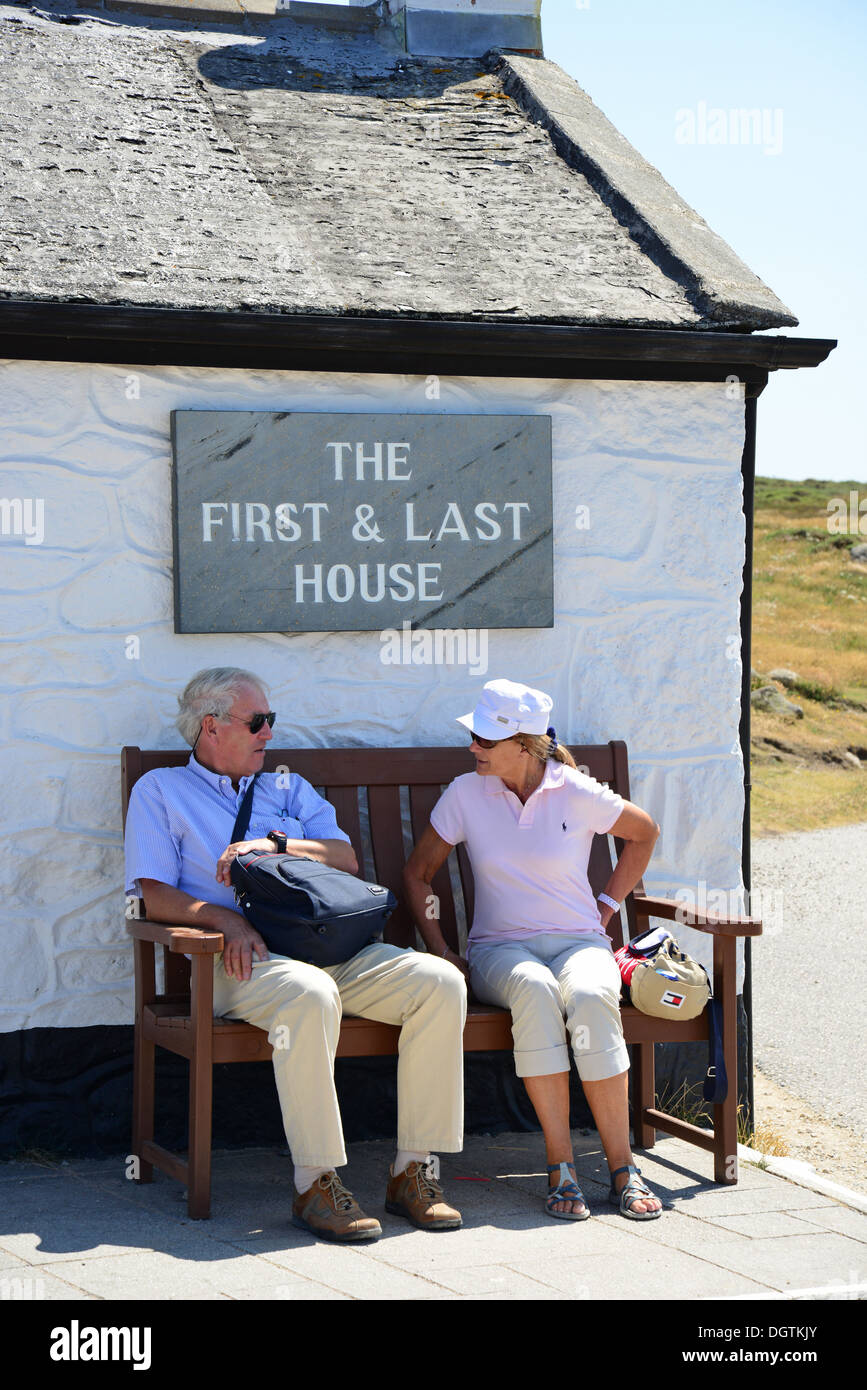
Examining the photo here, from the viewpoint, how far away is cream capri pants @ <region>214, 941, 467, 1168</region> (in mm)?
3826

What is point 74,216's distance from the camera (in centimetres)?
490

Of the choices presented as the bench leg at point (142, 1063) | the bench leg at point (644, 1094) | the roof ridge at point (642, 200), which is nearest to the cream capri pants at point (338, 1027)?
the bench leg at point (142, 1063)

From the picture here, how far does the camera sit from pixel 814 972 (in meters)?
8.61

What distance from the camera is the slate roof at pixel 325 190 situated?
479cm

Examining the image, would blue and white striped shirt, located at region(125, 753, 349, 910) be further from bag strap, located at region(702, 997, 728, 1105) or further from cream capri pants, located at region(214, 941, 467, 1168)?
bag strap, located at region(702, 997, 728, 1105)

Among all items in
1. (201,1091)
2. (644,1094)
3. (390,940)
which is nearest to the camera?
(201,1091)

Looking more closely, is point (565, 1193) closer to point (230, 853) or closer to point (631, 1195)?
point (631, 1195)

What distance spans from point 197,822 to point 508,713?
95 centimetres

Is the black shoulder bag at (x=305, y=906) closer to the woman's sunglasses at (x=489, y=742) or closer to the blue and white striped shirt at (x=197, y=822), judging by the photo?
the blue and white striped shirt at (x=197, y=822)

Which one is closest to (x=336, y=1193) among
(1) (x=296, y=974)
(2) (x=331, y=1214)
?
(2) (x=331, y=1214)

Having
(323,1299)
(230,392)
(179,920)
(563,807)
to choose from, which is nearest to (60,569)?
(230,392)

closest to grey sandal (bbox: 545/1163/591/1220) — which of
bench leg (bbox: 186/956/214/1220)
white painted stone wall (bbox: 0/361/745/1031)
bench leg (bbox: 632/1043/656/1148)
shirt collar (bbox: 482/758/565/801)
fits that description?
bench leg (bbox: 632/1043/656/1148)

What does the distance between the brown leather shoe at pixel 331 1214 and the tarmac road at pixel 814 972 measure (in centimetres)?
286

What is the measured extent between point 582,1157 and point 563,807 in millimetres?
1120
